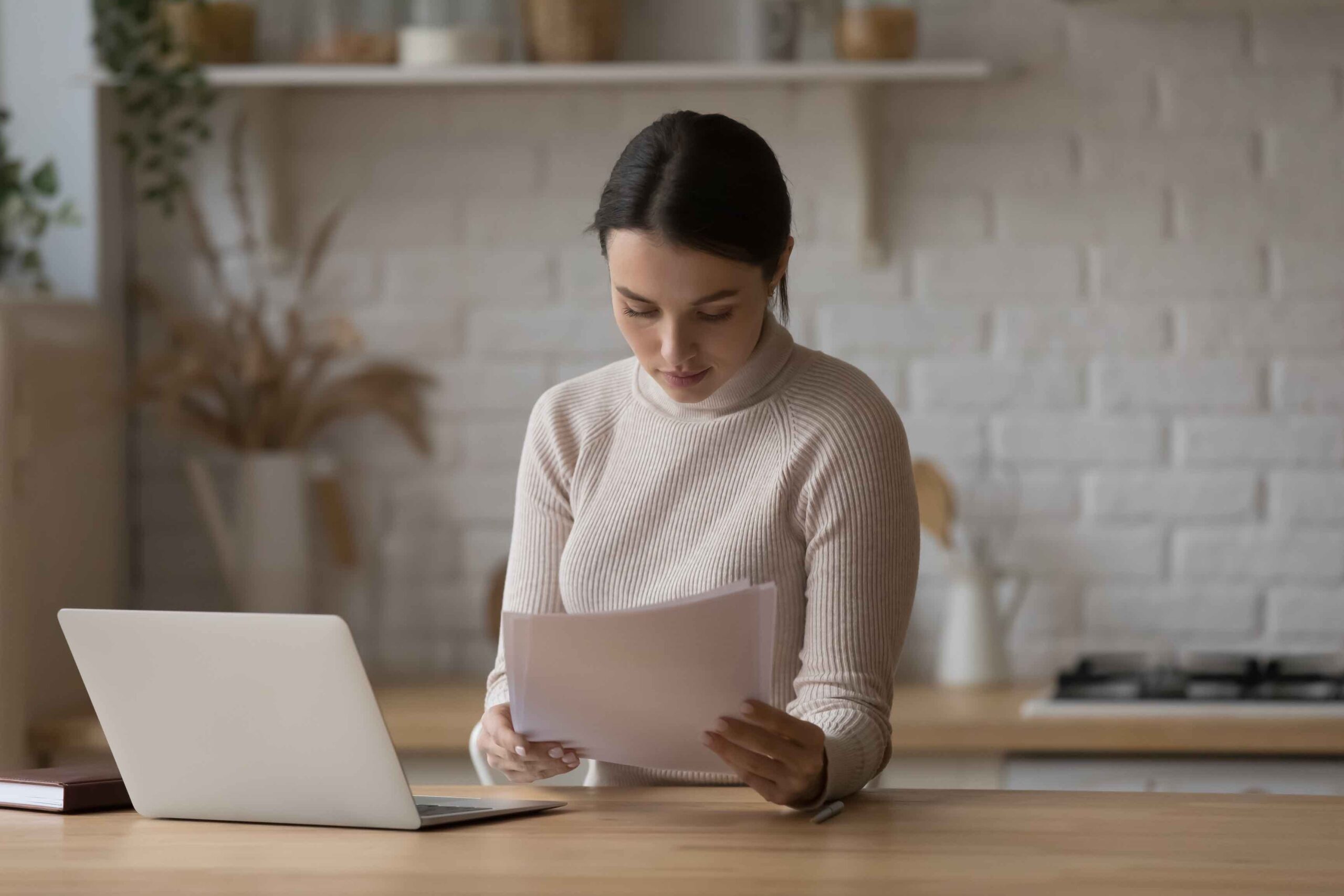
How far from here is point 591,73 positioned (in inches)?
99.5

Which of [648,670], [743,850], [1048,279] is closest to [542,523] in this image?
[648,670]

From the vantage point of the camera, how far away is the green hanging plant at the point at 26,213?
259cm

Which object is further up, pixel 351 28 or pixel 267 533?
pixel 351 28

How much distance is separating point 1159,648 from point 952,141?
88 cm

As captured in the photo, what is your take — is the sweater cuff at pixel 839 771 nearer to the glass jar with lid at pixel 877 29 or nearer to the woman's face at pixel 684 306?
the woman's face at pixel 684 306

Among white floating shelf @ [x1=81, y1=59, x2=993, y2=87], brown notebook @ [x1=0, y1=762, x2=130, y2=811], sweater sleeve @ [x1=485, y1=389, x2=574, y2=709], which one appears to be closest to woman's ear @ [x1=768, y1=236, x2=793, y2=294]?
sweater sleeve @ [x1=485, y1=389, x2=574, y2=709]

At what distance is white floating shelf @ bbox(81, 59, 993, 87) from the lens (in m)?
2.50

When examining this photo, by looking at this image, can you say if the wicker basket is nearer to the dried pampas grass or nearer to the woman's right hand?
the dried pampas grass

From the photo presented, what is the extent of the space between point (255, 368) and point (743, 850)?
1.69 m

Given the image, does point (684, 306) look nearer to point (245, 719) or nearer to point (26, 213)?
point (245, 719)

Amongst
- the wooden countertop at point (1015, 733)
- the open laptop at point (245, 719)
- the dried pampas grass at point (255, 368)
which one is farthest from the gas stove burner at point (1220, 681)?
the open laptop at point (245, 719)

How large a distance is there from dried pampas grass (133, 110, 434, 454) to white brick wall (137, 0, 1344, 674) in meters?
0.07

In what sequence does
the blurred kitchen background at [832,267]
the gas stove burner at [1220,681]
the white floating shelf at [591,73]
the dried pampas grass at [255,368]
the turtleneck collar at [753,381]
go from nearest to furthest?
1. the turtleneck collar at [753,381]
2. the gas stove burner at [1220,681]
3. the white floating shelf at [591,73]
4. the blurred kitchen background at [832,267]
5. the dried pampas grass at [255,368]

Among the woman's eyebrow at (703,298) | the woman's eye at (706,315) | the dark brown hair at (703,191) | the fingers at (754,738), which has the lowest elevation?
the fingers at (754,738)
